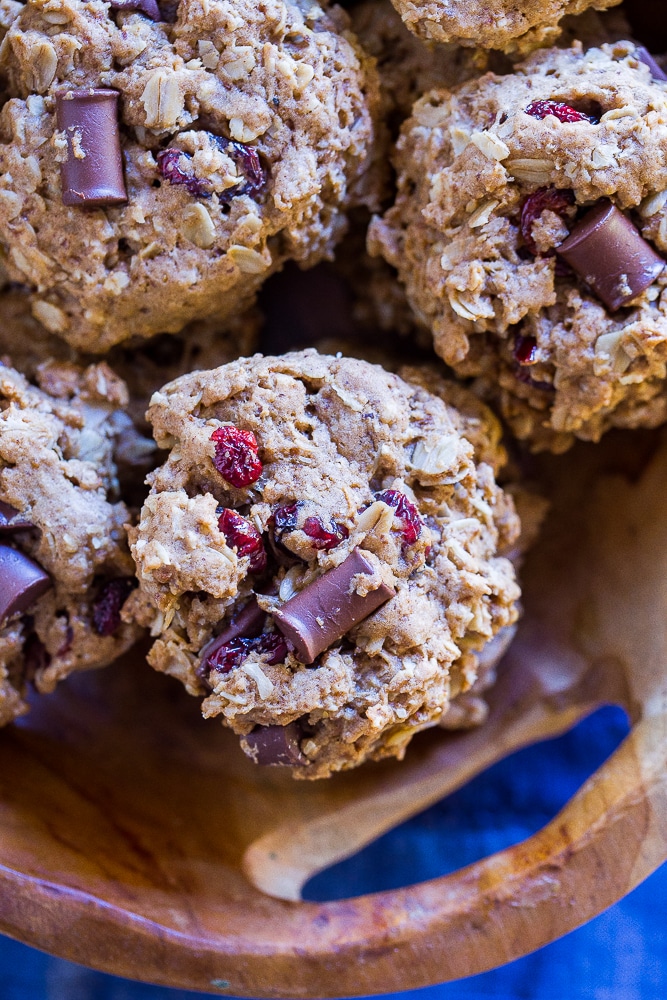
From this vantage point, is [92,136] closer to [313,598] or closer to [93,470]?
[93,470]

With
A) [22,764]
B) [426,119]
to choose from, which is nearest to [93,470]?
[22,764]

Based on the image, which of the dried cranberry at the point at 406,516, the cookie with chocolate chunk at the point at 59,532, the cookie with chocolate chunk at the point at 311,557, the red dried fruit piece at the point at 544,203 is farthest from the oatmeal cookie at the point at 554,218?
the cookie with chocolate chunk at the point at 59,532

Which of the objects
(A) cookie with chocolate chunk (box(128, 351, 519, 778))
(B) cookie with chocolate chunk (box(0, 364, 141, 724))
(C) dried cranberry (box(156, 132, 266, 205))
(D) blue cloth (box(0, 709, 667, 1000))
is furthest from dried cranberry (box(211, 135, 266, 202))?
(D) blue cloth (box(0, 709, 667, 1000))

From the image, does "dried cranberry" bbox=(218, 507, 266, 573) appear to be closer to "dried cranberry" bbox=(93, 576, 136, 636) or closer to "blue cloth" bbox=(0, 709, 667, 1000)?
"dried cranberry" bbox=(93, 576, 136, 636)

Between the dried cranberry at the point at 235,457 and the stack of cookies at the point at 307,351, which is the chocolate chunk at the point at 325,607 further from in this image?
the dried cranberry at the point at 235,457

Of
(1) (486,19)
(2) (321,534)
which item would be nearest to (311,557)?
(2) (321,534)

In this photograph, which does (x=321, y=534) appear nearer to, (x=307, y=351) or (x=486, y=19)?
(x=307, y=351)
